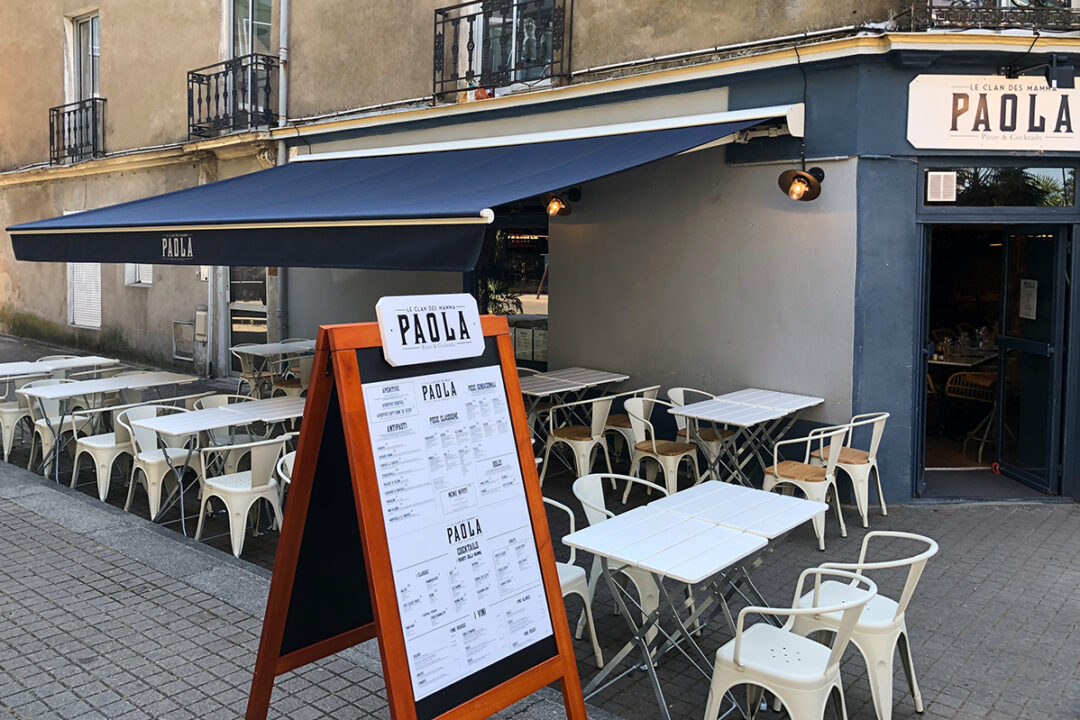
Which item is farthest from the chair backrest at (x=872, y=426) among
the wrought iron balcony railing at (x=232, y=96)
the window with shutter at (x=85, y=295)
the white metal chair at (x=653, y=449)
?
the window with shutter at (x=85, y=295)

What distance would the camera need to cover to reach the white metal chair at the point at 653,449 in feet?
22.8

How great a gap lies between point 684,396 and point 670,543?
15.1ft

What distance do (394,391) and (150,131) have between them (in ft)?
42.5

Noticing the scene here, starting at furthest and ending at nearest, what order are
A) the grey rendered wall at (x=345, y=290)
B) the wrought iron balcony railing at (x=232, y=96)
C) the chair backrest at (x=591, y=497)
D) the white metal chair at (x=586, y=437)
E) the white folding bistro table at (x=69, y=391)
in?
the wrought iron balcony railing at (x=232, y=96) → the grey rendered wall at (x=345, y=290) → the white folding bistro table at (x=69, y=391) → the white metal chair at (x=586, y=437) → the chair backrest at (x=591, y=497)

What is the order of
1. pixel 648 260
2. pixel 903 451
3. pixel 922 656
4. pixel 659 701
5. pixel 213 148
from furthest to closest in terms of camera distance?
pixel 213 148, pixel 648 260, pixel 903 451, pixel 922 656, pixel 659 701

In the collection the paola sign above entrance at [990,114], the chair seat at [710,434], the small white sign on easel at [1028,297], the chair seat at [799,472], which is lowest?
the chair seat at [799,472]

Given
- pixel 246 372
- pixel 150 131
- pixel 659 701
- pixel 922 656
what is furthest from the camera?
pixel 150 131

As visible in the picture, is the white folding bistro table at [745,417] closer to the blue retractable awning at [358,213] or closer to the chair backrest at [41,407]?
the blue retractable awning at [358,213]

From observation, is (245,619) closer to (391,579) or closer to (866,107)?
(391,579)

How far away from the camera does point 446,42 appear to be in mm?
10008

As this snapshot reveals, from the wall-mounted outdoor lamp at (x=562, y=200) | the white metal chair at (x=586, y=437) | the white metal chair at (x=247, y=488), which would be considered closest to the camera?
the white metal chair at (x=247, y=488)

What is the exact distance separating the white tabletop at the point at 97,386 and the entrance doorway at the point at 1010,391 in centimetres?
671

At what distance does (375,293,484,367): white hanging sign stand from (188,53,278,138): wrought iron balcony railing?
9679 mm

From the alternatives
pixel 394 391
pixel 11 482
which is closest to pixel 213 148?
pixel 11 482
